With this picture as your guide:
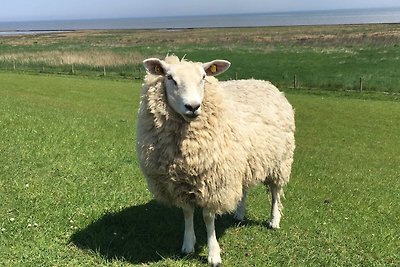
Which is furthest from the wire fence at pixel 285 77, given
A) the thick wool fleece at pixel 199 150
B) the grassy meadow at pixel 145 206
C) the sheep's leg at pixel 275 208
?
the thick wool fleece at pixel 199 150

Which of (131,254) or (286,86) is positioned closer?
(131,254)

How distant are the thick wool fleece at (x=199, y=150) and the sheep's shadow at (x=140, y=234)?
0.66 metres

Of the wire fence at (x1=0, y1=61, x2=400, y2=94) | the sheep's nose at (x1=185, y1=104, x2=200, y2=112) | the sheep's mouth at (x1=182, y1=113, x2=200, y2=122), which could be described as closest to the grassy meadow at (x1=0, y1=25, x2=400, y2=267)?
the sheep's mouth at (x1=182, y1=113, x2=200, y2=122)

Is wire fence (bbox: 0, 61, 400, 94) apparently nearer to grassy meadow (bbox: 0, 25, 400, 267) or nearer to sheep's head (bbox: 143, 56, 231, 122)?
grassy meadow (bbox: 0, 25, 400, 267)

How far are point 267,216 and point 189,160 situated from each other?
2.74m

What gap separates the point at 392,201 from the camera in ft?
29.6

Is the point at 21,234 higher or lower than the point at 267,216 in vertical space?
higher

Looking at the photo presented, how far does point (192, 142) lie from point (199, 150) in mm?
136

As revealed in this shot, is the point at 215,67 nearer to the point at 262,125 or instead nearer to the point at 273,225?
the point at 262,125

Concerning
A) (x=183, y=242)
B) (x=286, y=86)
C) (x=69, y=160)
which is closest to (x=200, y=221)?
(x=183, y=242)

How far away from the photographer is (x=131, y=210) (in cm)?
684

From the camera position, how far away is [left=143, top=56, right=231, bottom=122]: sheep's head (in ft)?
16.4

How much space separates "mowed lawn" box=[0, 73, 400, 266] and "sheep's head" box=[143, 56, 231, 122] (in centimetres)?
185

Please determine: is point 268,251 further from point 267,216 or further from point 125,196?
point 125,196
